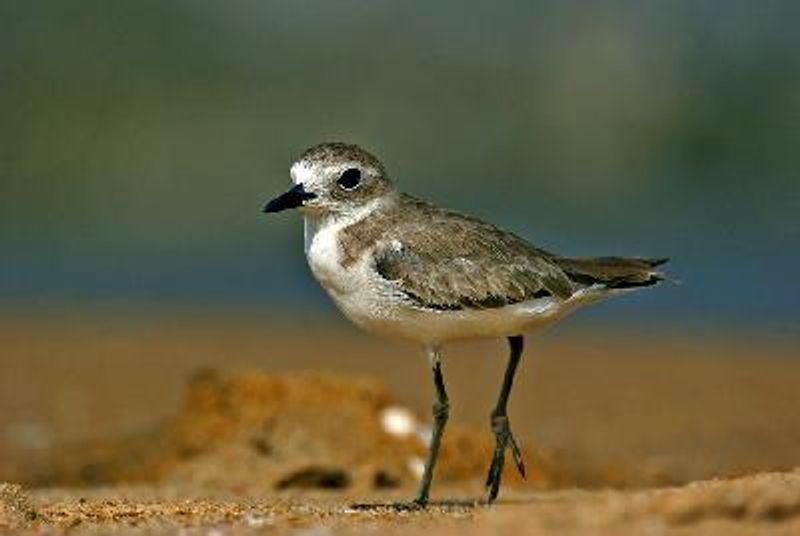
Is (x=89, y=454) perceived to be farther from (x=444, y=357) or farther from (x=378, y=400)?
(x=444, y=357)

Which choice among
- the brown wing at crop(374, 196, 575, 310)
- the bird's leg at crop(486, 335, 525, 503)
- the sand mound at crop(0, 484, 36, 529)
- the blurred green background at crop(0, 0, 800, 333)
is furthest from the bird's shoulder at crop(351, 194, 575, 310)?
the blurred green background at crop(0, 0, 800, 333)

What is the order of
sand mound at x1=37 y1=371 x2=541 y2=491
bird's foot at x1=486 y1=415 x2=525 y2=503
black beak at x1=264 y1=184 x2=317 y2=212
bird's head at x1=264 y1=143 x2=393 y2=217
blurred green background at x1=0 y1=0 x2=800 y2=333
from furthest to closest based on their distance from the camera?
blurred green background at x1=0 y1=0 x2=800 y2=333 < sand mound at x1=37 y1=371 x2=541 y2=491 < bird's foot at x1=486 y1=415 x2=525 y2=503 < bird's head at x1=264 y1=143 x2=393 y2=217 < black beak at x1=264 y1=184 x2=317 y2=212

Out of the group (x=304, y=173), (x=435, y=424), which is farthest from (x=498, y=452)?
(x=304, y=173)

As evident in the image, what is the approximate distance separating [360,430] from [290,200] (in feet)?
9.76

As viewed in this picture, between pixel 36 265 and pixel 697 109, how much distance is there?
37.5ft

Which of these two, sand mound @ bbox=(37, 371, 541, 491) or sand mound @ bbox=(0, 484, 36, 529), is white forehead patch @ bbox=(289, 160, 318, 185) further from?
sand mound @ bbox=(37, 371, 541, 491)

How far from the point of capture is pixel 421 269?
27.2 feet

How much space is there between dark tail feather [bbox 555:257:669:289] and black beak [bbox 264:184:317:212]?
123cm

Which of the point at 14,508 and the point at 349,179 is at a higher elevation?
the point at 349,179

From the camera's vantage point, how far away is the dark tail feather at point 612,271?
8719mm

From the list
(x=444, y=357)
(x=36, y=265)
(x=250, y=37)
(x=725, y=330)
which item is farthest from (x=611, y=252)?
(x=250, y=37)

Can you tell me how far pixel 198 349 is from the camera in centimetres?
1841

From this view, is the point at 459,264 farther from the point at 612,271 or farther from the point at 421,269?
the point at 612,271

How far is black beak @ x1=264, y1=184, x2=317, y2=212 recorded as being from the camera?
823cm
